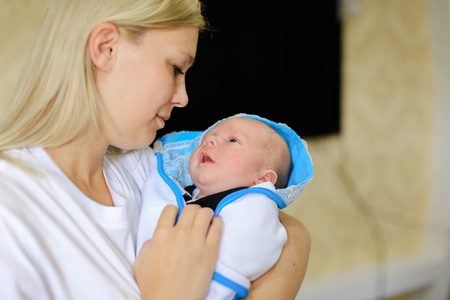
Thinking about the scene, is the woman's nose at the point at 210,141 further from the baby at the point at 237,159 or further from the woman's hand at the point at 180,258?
the woman's hand at the point at 180,258

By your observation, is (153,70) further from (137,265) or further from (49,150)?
(137,265)

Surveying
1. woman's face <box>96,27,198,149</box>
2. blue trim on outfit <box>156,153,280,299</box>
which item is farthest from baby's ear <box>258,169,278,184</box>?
woman's face <box>96,27,198,149</box>

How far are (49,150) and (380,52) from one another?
2308mm

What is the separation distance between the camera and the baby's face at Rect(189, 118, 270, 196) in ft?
3.65

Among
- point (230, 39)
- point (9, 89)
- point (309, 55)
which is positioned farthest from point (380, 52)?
point (9, 89)

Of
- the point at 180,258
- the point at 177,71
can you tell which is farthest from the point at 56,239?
the point at 177,71

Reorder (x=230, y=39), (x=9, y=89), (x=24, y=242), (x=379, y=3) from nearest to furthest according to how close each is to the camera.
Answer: (x=24, y=242) < (x=9, y=89) < (x=230, y=39) < (x=379, y=3)

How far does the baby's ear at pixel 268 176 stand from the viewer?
45.6 inches

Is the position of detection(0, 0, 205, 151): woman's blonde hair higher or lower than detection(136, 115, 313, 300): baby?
higher

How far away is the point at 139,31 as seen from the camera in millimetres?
891

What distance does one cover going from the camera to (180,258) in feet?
2.73

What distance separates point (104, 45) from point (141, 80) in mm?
103

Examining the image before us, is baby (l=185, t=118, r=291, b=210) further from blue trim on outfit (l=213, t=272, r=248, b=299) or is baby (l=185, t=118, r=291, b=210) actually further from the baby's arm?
blue trim on outfit (l=213, t=272, r=248, b=299)

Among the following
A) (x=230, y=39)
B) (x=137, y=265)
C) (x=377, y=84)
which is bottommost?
(x=377, y=84)
